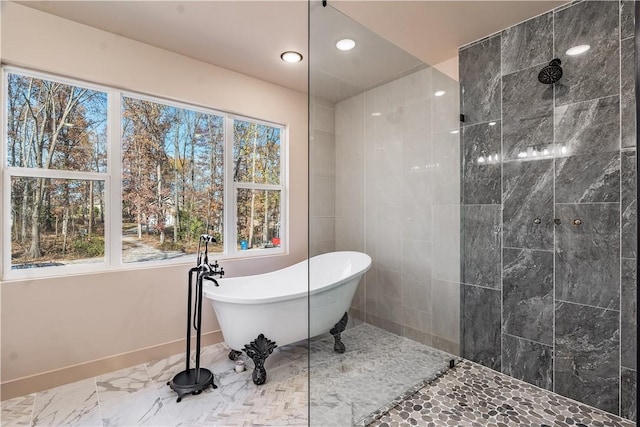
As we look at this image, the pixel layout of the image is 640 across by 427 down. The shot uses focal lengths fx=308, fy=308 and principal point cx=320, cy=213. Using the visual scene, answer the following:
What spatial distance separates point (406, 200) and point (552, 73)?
127 cm

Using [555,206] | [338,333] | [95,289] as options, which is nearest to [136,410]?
[95,289]

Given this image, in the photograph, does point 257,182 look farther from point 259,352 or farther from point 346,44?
point 346,44

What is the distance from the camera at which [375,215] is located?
1815 mm

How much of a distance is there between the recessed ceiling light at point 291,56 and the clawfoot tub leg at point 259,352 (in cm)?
228

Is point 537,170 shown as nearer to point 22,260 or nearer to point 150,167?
point 150,167

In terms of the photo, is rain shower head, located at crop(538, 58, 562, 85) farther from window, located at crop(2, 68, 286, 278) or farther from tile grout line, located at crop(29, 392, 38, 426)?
tile grout line, located at crop(29, 392, 38, 426)

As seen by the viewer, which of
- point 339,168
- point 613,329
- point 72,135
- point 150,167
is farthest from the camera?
point 150,167

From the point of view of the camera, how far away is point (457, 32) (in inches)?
91.4

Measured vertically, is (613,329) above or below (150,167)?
below

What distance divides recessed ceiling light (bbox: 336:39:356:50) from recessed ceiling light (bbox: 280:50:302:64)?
1111 mm

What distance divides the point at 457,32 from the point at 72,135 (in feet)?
9.81

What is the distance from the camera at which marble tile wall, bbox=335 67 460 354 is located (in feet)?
5.62

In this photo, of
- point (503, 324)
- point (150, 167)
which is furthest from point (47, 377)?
point (503, 324)

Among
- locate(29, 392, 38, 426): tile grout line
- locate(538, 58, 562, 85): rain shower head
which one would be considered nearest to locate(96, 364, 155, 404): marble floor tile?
locate(29, 392, 38, 426): tile grout line
